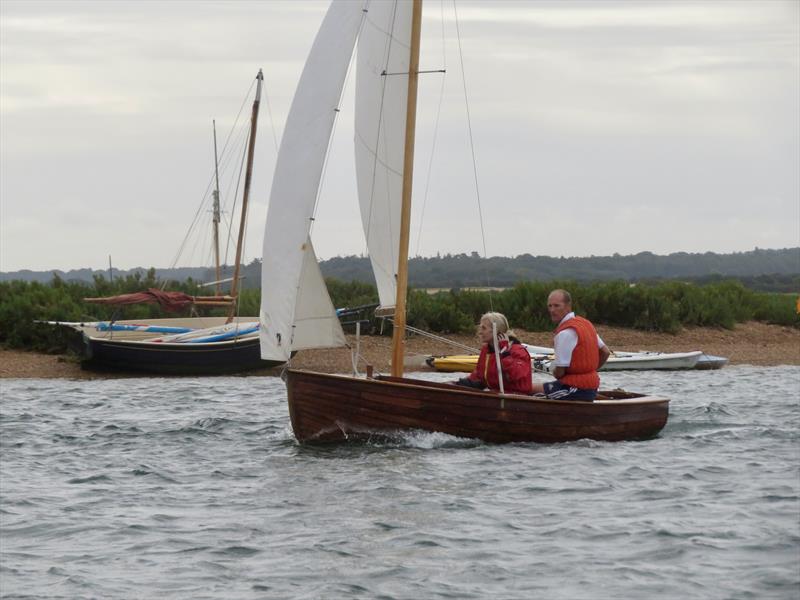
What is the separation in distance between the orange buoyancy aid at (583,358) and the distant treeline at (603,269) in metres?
39.3

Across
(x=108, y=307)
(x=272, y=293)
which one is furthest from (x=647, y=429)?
(x=108, y=307)

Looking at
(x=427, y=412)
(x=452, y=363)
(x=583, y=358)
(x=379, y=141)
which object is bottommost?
(x=452, y=363)

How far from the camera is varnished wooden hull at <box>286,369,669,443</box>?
49.7 feet

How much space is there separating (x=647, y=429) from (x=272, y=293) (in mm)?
4935

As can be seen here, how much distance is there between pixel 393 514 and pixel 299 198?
16.9 ft

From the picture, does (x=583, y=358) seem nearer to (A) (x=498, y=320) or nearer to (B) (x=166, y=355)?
(A) (x=498, y=320)

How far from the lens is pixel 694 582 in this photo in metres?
9.41

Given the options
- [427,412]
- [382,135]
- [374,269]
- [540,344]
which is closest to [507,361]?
[427,412]

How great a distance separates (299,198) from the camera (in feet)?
52.1

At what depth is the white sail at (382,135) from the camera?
16828mm

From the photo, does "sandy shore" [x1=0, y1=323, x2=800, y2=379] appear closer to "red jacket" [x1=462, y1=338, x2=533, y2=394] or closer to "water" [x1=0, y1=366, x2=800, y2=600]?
"water" [x1=0, y1=366, x2=800, y2=600]

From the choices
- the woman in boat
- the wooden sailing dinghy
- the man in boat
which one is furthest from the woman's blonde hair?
the wooden sailing dinghy

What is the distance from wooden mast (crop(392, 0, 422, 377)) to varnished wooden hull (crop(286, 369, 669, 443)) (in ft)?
2.60

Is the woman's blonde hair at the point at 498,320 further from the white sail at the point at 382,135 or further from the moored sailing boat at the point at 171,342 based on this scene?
the moored sailing boat at the point at 171,342
